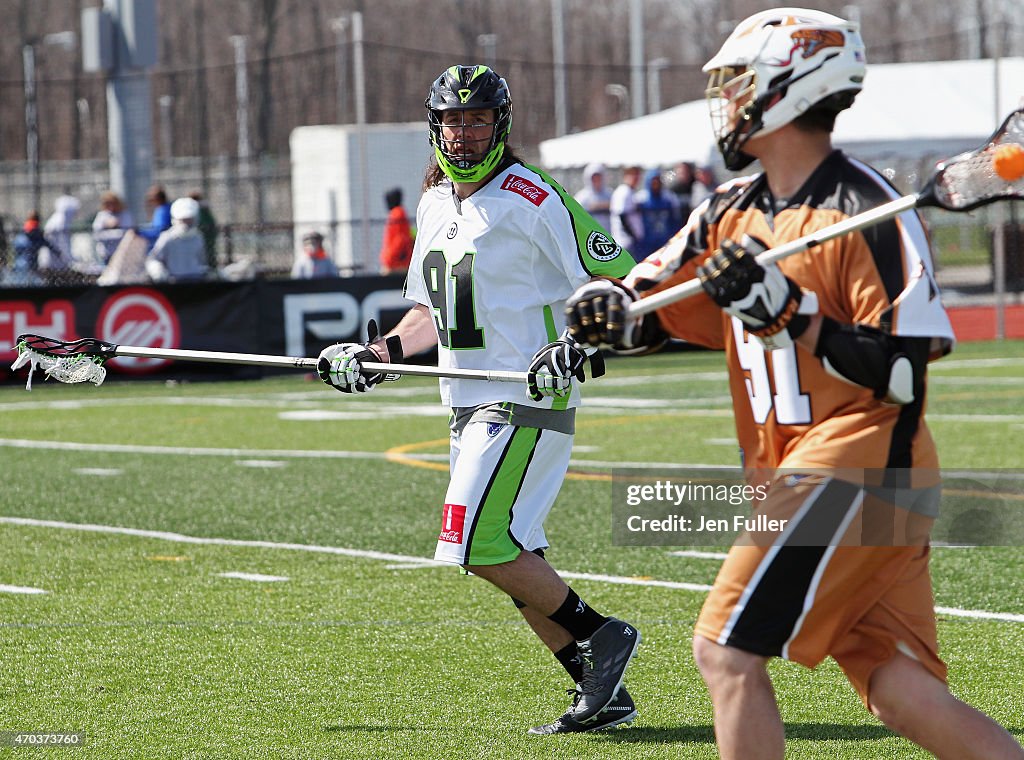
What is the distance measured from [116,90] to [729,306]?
17954mm

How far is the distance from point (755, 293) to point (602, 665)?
6.70 feet

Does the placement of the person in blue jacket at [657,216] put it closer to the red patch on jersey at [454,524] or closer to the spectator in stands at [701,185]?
the spectator in stands at [701,185]

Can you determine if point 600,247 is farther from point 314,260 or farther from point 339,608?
point 314,260

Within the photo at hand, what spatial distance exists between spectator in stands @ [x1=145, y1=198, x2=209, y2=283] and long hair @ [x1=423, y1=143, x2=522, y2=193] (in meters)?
Result: 12.3

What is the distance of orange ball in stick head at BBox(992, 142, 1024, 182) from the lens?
3312 mm

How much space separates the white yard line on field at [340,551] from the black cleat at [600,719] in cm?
145

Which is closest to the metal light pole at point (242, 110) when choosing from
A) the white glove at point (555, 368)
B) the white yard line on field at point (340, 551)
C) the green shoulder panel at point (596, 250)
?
the white yard line on field at point (340, 551)

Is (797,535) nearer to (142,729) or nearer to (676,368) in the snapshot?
(142,729)

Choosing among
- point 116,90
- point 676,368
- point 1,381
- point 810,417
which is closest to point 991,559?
point 810,417

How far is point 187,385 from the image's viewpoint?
17.2 m

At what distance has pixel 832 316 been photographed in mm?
Result: 3420

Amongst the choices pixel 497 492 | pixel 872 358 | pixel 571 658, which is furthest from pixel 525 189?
pixel 872 358

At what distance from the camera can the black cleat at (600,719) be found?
490 cm

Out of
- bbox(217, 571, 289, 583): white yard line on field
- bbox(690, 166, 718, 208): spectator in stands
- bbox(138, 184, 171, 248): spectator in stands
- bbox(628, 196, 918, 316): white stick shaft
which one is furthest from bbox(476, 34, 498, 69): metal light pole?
bbox(628, 196, 918, 316): white stick shaft
